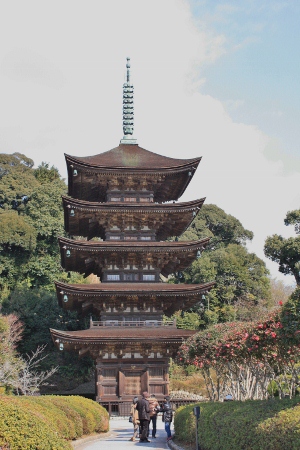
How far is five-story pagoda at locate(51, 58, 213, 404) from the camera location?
3353cm

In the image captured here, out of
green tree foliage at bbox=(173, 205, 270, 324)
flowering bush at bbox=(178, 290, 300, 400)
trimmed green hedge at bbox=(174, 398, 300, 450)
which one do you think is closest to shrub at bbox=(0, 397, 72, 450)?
trimmed green hedge at bbox=(174, 398, 300, 450)

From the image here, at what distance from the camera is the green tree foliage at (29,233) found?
6159 cm

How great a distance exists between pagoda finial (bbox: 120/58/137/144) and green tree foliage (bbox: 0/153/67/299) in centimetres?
2071

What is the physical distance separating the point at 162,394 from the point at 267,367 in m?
14.3

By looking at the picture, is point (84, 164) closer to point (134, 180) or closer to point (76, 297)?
point (134, 180)

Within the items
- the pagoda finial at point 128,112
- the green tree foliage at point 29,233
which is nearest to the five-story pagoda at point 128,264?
the pagoda finial at point 128,112

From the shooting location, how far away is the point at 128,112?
1752 inches

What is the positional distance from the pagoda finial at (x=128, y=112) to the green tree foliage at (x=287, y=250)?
2059 cm

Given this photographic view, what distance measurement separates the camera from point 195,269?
6272 centimetres

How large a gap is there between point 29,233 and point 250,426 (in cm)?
5073

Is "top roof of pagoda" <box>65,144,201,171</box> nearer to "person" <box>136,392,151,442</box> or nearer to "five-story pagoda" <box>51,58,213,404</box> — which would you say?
"five-story pagoda" <box>51,58,213,404</box>

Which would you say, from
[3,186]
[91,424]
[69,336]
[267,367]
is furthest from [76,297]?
[3,186]

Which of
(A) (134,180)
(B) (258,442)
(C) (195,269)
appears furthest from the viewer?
(C) (195,269)

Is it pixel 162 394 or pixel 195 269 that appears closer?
pixel 162 394
